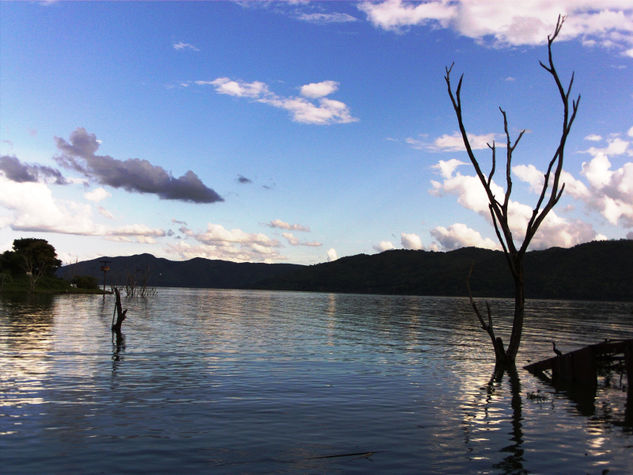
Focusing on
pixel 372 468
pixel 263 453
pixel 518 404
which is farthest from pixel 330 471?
pixel 518 404

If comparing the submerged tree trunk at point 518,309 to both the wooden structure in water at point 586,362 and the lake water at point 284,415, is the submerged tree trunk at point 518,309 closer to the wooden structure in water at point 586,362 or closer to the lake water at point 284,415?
the lake water at point 284,415

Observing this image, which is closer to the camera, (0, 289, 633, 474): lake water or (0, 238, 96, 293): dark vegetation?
(0, 289, 633, 474): lake water

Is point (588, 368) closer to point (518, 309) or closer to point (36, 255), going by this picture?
point (518, 309)

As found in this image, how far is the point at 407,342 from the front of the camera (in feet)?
129

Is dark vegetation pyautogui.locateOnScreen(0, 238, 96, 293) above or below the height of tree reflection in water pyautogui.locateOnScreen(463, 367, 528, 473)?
above

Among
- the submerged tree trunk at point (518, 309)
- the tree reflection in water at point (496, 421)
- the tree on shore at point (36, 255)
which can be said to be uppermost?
the tree on shore at point (36, 255)

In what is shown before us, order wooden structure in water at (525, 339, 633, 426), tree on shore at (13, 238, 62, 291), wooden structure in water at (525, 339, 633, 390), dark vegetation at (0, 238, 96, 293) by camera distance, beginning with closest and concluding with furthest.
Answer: wooden structure in water at (525, 339, 633, 426) → wooden structure in water at (525, 339, 633, 390) → dark vegetation at (0, 238, 96, 293) → tree on shore at (13, 238, 62, 291)

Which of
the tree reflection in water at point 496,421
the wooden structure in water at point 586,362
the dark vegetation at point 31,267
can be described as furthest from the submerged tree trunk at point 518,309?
the dark vegetation at point 31,267

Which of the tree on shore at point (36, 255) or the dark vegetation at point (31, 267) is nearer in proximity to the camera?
the dark vegetation at point (31, 267)

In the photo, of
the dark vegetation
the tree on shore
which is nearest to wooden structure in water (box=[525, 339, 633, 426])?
the dark vegetation

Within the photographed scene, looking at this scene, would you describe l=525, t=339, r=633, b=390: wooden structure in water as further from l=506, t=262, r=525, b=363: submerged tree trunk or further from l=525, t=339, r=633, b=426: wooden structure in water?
l=506, t=262, r=525, b=363: submerged tree trunk

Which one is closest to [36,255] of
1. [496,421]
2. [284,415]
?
[284,415]

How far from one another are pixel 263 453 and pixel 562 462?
6.73m

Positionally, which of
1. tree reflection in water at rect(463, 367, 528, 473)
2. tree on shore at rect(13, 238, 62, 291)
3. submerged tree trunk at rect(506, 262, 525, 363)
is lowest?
tree reflection in water at rect(463, 367, 528, 473)
